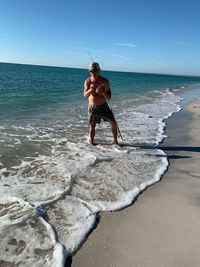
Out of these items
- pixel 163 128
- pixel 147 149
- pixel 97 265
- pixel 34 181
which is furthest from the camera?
pixel 163 128

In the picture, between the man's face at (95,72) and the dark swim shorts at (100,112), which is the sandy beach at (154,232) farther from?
the man's face at (95,72)

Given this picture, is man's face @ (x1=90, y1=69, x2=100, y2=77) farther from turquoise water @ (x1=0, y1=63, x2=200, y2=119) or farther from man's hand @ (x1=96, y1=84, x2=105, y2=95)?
turquoise water @ (x1=0, y1=63, x2=200, y2=119)

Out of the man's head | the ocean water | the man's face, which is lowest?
the ocean water

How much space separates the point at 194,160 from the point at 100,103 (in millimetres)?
2644

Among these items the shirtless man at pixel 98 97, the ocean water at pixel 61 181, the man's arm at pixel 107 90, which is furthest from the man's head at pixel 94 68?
the ocean water at pixel 61 181

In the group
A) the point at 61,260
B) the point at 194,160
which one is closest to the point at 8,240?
the point at 61,260

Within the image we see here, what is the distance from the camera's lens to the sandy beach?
10.5 feet

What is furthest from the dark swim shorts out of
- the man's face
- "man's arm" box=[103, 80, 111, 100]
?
the man's face

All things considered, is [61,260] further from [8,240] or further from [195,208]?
[195,208]

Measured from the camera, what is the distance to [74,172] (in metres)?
5.67

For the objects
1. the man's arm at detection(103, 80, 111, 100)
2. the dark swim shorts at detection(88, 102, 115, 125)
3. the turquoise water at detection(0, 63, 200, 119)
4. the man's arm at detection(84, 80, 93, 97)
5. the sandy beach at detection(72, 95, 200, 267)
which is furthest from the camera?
the turquoise water at detection(0, 63, 200, 119)

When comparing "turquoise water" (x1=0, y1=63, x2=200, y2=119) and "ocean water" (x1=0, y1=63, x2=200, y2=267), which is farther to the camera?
"turquoise water" (x1=0, y1=63, x2=200, y2=119)

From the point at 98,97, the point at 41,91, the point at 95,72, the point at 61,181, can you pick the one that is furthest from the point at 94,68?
the point at 41,91

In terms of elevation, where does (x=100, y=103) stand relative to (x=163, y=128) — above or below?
above
